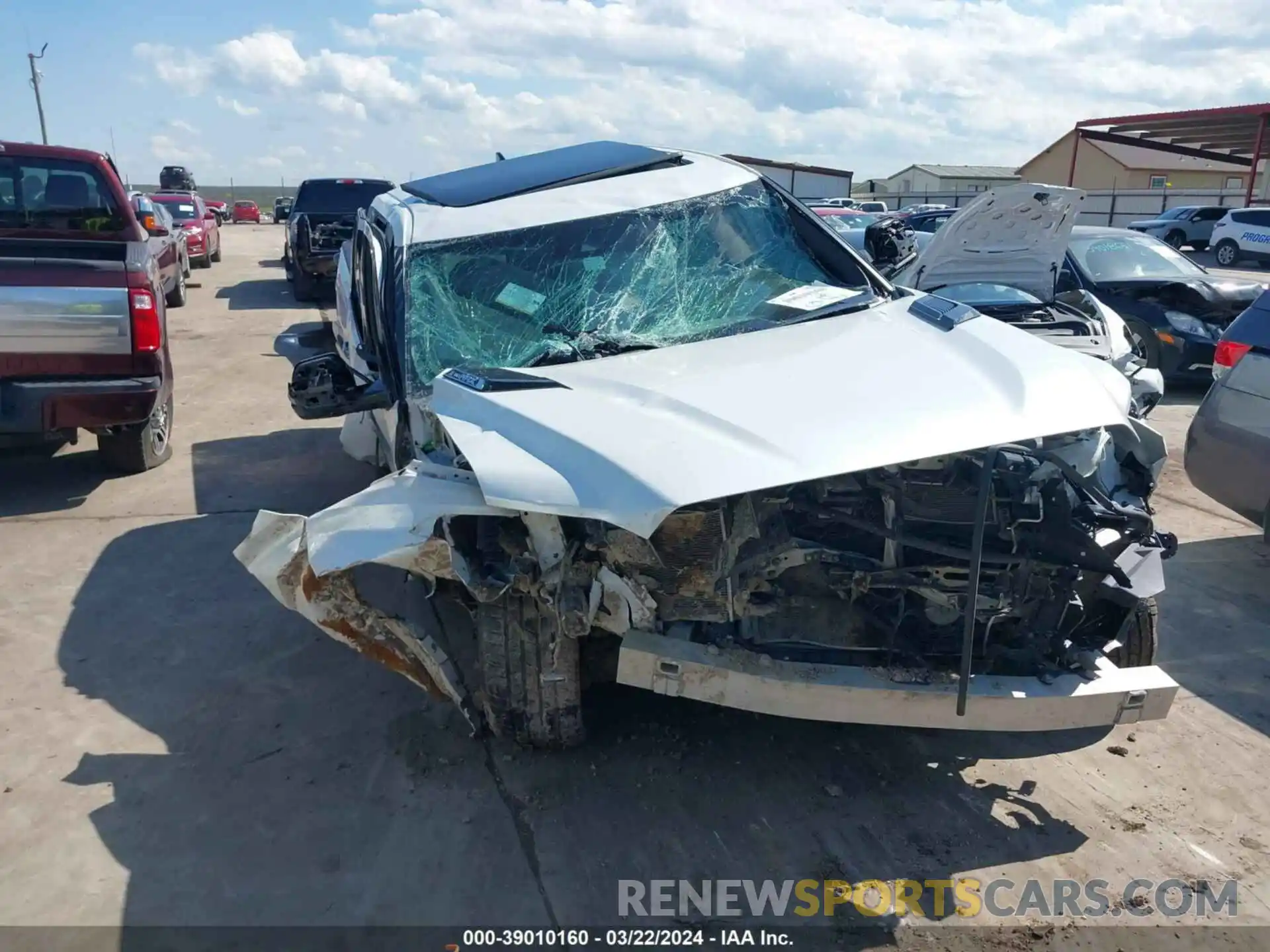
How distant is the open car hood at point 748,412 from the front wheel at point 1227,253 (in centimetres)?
2622

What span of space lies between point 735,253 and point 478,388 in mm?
1580

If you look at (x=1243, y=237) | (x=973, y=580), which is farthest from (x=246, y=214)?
(x=973, y=580)

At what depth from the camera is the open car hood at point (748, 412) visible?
257 cm

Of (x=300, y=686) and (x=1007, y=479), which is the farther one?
(x=300, y=686)

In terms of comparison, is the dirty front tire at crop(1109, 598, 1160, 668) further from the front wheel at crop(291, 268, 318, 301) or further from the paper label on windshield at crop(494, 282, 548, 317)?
the front wheel at crop(291, 268, 318, 301)

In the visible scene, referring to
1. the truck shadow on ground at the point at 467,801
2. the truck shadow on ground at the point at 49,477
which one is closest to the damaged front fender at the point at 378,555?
the truck shadow on ground at the point at 467,801

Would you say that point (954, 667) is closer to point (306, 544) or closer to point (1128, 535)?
point (1128, 535)

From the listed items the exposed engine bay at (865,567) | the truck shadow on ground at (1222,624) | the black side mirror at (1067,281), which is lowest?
the truck shadow on ground at (1222,624)

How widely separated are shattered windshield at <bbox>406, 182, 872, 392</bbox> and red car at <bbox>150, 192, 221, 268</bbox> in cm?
1604

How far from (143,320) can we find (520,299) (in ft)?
10.1

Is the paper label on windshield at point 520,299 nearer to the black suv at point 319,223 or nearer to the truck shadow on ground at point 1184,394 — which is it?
the truck shadow on ground at point 1184,394

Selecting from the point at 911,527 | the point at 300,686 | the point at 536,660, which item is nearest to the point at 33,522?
the point at 300,686

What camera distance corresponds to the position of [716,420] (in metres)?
2.82

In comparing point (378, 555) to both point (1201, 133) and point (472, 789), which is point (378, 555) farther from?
point (1201, 133)
